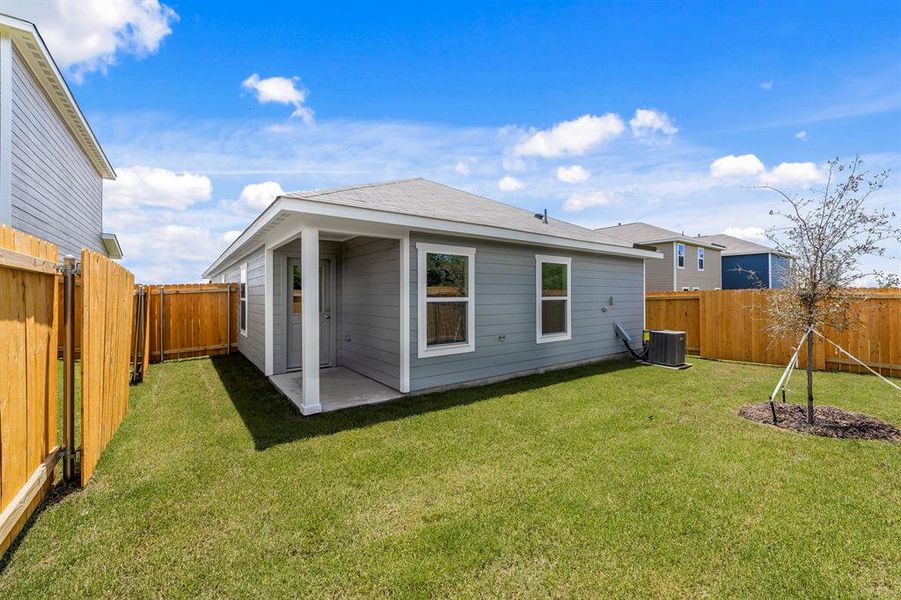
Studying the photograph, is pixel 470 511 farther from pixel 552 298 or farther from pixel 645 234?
pixel 645 234

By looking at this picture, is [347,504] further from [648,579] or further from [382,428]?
[648,579]

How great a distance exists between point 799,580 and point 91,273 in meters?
5.05

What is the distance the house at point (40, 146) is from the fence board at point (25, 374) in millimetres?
5509

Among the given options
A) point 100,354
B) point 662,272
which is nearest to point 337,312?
point 100,354

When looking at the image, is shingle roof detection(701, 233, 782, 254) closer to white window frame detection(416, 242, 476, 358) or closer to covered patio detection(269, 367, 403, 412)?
white window frame detection(416, 242, 476, 358)

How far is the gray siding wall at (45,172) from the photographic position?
655 centimetres

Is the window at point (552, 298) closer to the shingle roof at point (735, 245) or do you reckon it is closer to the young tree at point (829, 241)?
the young tree at point (829, 241)

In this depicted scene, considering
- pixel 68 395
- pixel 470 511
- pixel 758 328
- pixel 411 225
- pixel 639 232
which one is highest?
pixel 639 232

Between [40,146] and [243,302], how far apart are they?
4689 mm

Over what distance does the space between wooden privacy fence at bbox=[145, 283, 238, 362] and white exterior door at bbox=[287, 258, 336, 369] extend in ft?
11.7

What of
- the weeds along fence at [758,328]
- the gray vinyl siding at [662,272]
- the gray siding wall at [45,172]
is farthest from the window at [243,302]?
the gray vinyl siding at [662,272]

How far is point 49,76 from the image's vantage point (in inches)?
290

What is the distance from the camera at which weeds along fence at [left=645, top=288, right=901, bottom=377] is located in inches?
275

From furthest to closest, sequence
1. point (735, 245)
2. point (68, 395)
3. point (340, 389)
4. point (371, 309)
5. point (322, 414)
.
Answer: point (735, 245), point (371, 309), point (340, 389), point (322, 414), point (68, 395)
